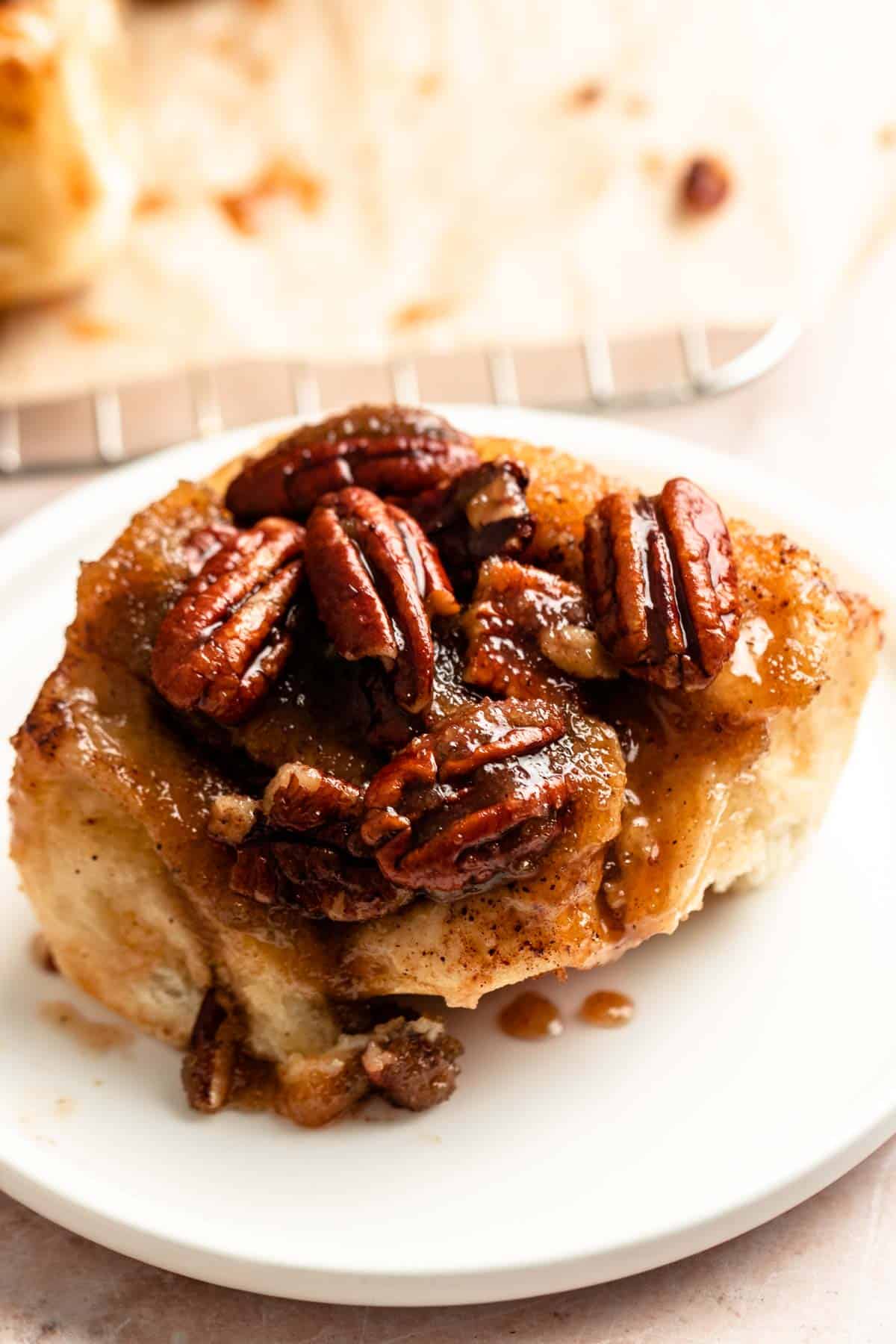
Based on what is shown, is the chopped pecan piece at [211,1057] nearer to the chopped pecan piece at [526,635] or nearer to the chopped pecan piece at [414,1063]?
the chopped pecan piece at [414,1063]

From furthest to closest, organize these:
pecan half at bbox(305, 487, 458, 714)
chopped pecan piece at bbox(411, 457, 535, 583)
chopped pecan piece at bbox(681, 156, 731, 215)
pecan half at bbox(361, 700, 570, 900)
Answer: chopped pecan piece at bbox(681, 156, 731, 215), chopped pecan piece at bbox(411, 457, 535, 583), pecan half at bbox(305, 487, 458, 714), pecan half at bbox(361, 700, 570, 900)

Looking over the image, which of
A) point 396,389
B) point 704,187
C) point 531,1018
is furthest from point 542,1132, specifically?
point 704,187

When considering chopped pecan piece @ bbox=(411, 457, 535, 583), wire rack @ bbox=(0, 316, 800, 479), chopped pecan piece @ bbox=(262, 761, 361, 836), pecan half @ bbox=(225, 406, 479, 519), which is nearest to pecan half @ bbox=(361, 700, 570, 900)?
chopped pecan piece @ bbox=(262, 761, 361, 836)

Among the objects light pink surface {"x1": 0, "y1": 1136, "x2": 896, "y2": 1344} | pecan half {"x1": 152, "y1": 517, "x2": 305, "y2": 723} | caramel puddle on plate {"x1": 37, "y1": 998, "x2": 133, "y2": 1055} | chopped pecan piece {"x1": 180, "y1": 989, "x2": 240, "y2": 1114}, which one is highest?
pecan half {"x1": 152, "y1": 517, "x2": 305, "y2": 723}

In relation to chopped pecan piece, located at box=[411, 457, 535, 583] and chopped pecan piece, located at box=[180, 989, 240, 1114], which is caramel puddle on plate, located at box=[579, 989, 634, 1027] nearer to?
chopped pecan piece, located at box=[180, 989, 240, 1114]

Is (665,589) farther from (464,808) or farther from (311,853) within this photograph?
(311,853)

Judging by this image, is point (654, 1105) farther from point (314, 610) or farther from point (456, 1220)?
point (314, 610)

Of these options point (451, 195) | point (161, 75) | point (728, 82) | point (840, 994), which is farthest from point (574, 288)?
point (840, 994)
